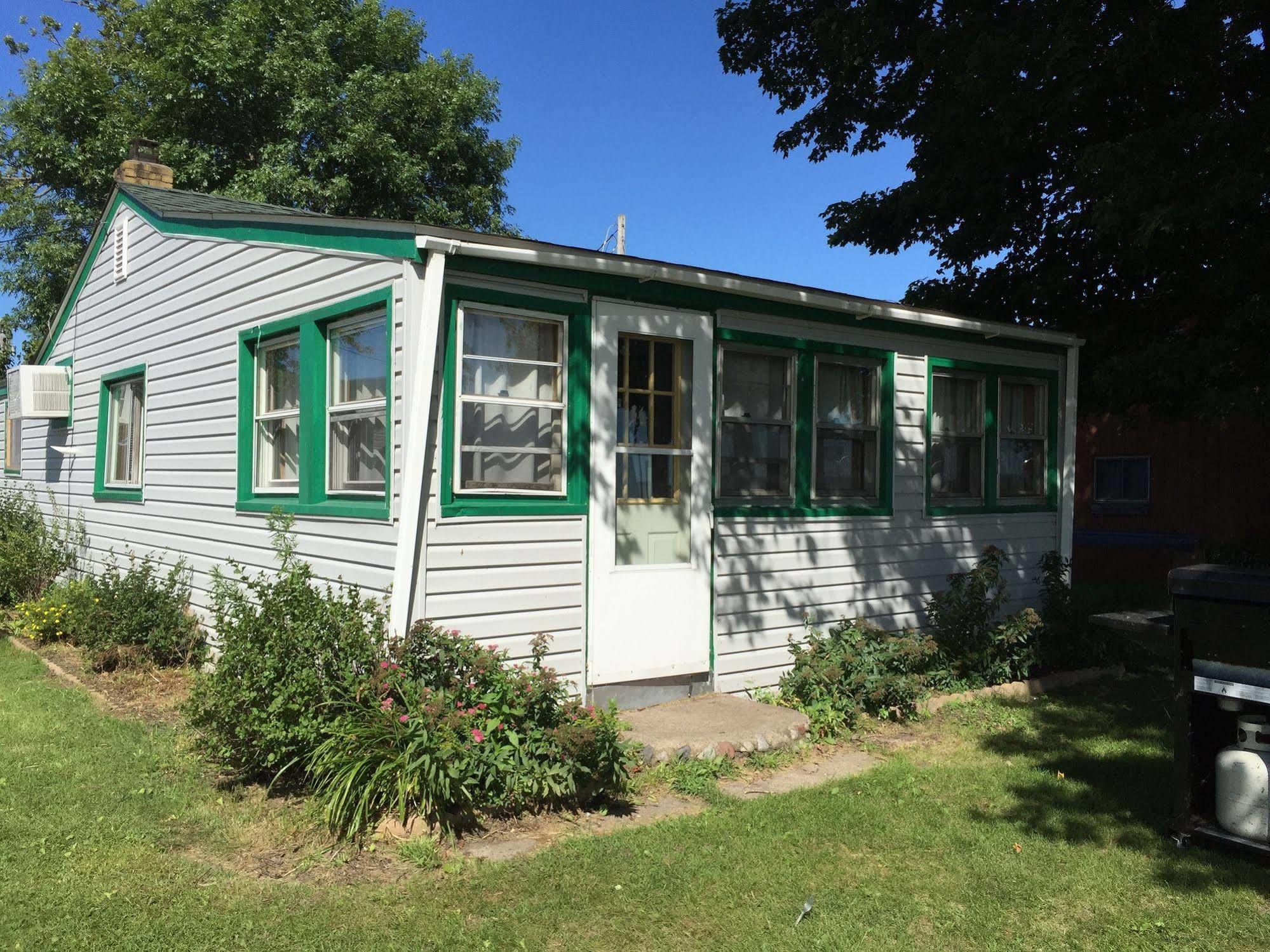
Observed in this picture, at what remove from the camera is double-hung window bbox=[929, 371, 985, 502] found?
9.09 meters

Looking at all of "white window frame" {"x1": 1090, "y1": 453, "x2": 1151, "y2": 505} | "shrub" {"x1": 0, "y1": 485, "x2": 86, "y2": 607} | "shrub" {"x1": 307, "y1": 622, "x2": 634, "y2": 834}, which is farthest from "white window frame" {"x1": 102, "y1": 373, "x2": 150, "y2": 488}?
"white window frame" {"x1": 1090, "y1": 453, "x2": 1151, "y2": 505}

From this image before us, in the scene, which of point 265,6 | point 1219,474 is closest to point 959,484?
point 1219,474

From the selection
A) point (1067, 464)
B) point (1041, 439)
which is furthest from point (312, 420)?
point (1067, 464)

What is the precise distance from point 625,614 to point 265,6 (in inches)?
774

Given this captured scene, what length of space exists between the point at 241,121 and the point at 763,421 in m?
17.6

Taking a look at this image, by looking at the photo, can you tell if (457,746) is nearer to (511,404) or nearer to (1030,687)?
(511,404)

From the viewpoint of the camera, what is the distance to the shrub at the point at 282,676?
197 inches

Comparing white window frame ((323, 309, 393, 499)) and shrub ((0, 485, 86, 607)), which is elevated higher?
white window frame ((323, 309, 393, 499))

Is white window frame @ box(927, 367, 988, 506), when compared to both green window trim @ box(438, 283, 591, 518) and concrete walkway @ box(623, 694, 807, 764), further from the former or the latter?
green window trim @ box(438, 283, 591, 518)

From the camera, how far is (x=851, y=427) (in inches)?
327

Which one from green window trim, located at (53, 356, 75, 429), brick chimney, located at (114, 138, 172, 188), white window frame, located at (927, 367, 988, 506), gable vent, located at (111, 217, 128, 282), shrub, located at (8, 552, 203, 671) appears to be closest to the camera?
shrub, located at (8, 552, 203, 671)

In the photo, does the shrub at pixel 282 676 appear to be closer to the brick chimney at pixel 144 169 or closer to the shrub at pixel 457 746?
the shrub at pixel 457 746

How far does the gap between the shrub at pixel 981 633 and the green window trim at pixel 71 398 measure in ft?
33.0

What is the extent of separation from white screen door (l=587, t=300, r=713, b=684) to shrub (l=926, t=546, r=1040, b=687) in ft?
7.78
